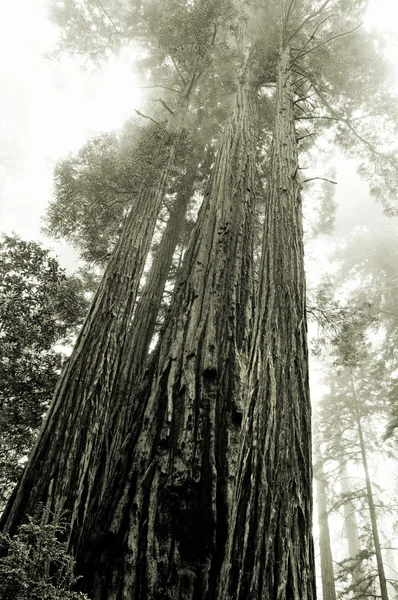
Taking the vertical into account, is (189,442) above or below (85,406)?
below

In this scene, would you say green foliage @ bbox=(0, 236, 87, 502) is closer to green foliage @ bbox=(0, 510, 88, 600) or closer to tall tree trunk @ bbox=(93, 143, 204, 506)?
tall tree trunk @ bbox=(93, 143, 204, 506)

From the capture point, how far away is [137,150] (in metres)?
6.03

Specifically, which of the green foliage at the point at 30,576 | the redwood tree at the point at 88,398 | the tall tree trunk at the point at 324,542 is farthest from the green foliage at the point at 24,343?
the tall tree trunk at the point at 324,542

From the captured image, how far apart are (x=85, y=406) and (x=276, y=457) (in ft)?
7.27

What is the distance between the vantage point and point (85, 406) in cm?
333

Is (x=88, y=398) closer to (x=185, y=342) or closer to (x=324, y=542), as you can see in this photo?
(x=185, y=342)

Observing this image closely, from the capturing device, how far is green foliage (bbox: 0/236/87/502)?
15.5 feet

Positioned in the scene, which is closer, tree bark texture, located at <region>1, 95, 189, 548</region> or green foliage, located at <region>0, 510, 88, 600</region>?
green foliage, located at <region>0, 510, 88, 600</region>

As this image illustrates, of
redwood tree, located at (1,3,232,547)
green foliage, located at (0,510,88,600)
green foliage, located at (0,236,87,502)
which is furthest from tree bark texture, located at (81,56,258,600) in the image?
green foliage, located at (0,236,87,502)

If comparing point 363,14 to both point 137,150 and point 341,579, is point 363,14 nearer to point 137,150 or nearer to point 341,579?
point 137,150

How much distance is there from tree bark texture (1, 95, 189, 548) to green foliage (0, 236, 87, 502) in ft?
4.91

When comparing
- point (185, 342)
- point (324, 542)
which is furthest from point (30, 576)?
Result: point (324, 542)

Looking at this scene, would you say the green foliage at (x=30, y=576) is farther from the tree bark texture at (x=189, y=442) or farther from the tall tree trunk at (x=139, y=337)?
the tall tree trunk at (x=139, y=337)

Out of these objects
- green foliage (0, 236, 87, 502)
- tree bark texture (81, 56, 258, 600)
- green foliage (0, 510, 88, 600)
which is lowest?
green foliage (0, 510, 88, 600)
